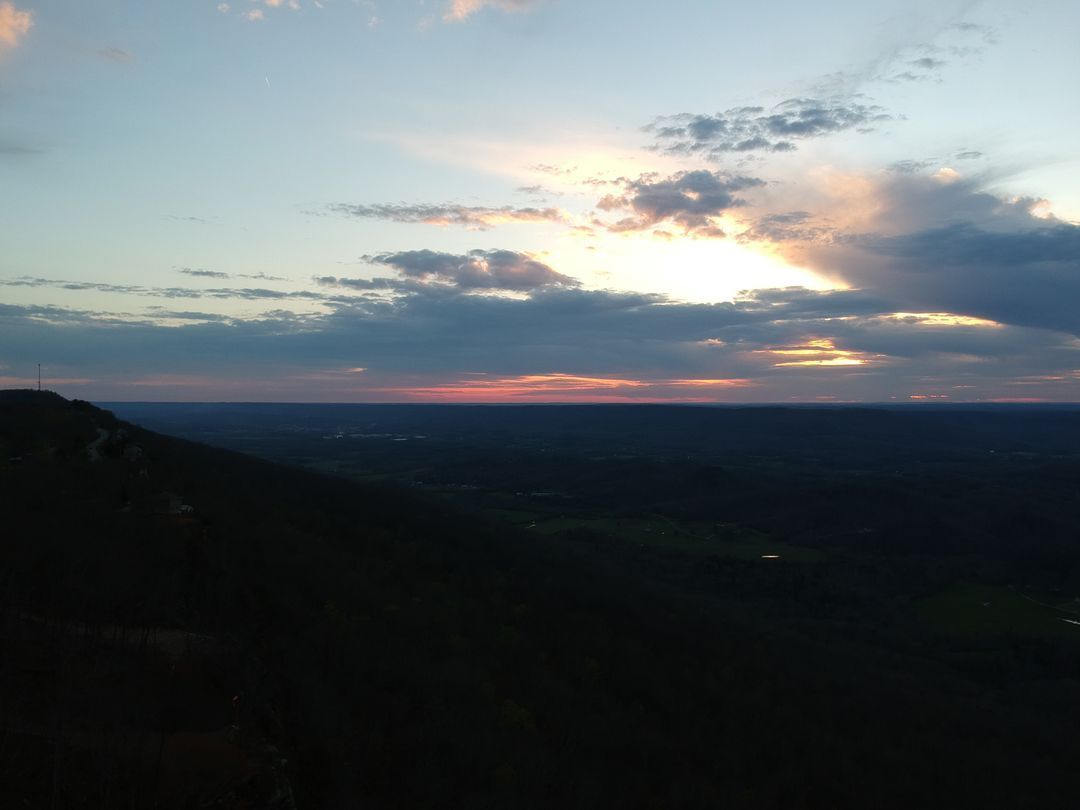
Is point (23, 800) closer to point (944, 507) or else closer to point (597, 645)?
point (597, 645)

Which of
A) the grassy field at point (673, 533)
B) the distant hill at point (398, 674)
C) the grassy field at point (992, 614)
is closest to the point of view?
the distant hill at point (398, 674)

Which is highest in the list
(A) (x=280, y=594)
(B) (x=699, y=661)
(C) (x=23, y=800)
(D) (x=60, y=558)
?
(D) (x=60, y=558)

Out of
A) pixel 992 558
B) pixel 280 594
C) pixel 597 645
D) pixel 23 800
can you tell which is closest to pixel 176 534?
pixel 280 594

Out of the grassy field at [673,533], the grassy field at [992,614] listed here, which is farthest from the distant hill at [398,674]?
the grassy field at [673,533]

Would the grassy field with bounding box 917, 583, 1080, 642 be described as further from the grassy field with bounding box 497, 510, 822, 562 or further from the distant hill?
the grassy field with bounding box 497, 510, 822, 562

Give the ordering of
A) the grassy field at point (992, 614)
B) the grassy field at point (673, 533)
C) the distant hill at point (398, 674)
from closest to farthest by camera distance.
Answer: the distant hill at point (398, 674), the grassy field at point (992, 614), the grassy field at point (673, 533)

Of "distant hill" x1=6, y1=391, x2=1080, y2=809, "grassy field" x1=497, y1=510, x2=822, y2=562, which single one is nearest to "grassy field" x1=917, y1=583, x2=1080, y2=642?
"distant hill" x1=6, y1=391, x2=1080, y2=809

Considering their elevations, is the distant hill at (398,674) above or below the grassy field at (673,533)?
above

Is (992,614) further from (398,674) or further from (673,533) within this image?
(398,674)

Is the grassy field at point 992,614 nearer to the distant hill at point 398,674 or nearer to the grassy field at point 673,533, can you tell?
the distant hill at point 398,674
